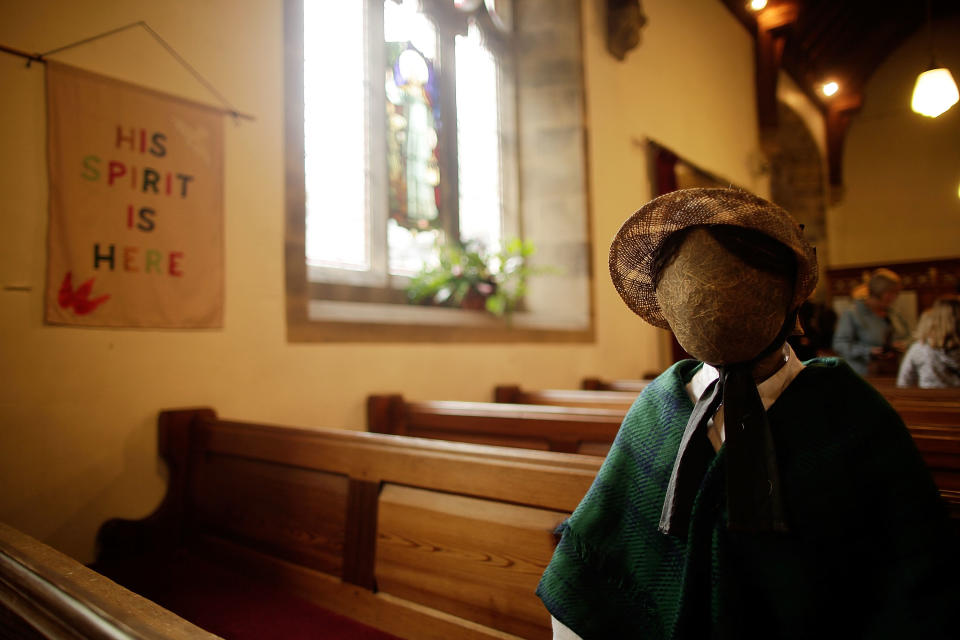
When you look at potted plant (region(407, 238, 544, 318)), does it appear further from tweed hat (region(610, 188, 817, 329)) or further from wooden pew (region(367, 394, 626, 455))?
tweed hat (region(610, 188, 817, 329))

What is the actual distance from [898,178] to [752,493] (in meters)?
10.4

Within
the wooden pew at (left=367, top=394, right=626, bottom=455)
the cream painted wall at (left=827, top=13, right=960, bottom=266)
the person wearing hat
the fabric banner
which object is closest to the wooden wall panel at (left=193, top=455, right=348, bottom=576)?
the fabric banner

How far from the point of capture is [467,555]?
1333mm

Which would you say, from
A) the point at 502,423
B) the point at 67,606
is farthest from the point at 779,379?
the point at 502,423

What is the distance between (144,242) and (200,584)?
42.4 inches

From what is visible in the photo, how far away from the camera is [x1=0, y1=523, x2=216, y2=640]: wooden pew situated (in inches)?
28.7

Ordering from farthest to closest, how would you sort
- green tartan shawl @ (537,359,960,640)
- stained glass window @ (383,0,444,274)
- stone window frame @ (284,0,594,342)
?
stone window frame @ (284,0,594,342)
stained glass window @ (383,0,444,274)
green tartan shawl @ (537,359,960,640)

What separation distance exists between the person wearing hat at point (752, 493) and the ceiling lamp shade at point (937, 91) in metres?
3.91

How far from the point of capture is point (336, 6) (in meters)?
3.30

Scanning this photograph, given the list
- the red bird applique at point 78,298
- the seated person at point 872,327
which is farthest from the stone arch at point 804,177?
the red bird applique at point 78,298

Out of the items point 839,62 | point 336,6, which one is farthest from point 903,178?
point 336,6

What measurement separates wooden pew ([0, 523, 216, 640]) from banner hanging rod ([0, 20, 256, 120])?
1.49 m

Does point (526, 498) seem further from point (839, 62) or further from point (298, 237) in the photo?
point (839, 62)

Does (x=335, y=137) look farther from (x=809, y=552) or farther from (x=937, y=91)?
(x=937, y=91)
